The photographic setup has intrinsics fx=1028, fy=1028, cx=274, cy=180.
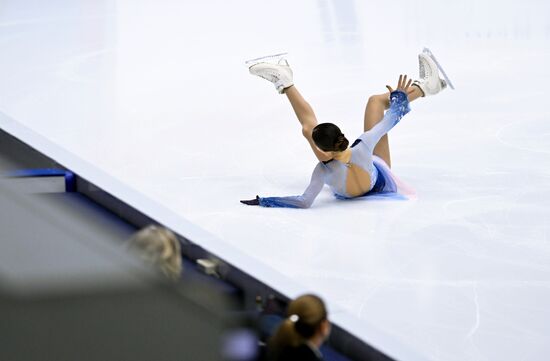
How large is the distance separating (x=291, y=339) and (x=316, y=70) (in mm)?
5578

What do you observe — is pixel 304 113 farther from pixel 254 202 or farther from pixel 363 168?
pixel 254 202

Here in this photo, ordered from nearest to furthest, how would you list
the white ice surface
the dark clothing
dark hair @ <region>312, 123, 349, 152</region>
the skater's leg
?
1. the dark clothing
2. the white ice surface
3. dark hair @ <region>312, 123, 349, 152</region>
4. the skater's leg

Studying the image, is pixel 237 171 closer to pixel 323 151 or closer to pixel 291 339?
pixel 323 151

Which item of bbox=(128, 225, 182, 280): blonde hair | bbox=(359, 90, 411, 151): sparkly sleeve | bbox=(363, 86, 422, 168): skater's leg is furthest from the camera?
bbox=(363, 86, 422, 168): skater's leg

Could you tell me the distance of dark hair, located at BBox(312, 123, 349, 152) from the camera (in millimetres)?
4379

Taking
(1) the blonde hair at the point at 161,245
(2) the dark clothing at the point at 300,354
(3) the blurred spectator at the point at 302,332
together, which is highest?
(1) the blonde hair at the point at 161,245

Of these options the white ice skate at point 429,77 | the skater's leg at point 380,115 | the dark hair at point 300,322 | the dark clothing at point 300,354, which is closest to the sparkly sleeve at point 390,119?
the skater's leg at point 380,115

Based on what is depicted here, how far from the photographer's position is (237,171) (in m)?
5.02

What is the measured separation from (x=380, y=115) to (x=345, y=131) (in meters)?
0.88

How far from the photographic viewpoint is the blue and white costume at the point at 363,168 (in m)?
4.40

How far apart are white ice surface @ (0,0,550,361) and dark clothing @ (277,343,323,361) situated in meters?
0.97

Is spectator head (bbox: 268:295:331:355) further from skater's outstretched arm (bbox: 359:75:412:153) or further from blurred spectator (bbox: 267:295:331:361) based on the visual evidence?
skater's outstretched arm (bbox: 359:75:412:153)

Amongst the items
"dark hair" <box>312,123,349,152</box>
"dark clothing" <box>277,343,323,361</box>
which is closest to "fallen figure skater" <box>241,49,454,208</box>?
"dark hair" <box>312,123,349,152</box>

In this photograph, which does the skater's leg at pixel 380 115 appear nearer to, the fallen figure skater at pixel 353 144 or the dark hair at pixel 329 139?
the fallen figure skater at pixel 353 144
